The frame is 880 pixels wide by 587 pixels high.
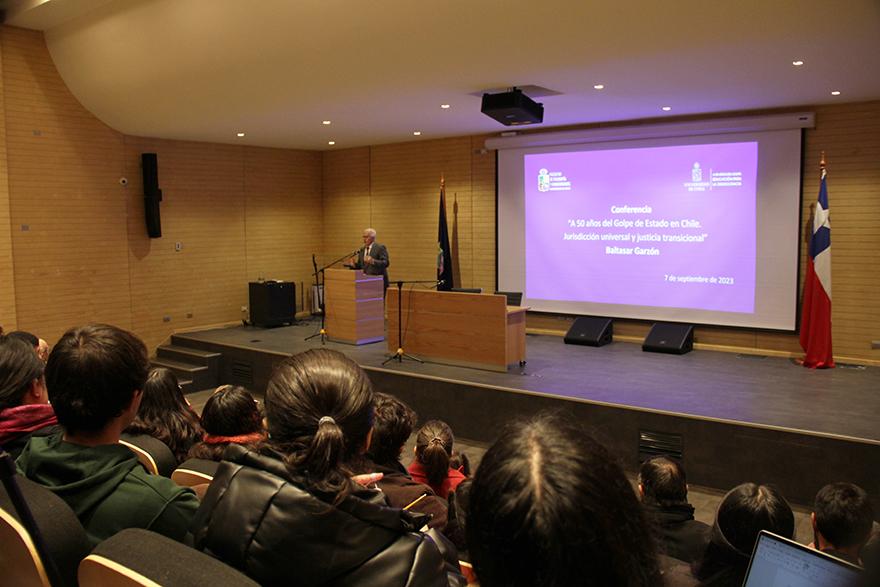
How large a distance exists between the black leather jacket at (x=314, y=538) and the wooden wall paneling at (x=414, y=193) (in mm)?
8764

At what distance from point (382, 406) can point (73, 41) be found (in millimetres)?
6057

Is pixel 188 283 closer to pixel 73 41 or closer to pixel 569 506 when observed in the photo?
pixel 73 41

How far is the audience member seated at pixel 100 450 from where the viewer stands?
1678 millimetres

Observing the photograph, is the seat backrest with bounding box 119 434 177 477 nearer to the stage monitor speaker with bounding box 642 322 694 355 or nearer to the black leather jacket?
the black leather jacket

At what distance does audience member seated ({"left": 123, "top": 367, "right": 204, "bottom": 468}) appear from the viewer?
9.45 feet

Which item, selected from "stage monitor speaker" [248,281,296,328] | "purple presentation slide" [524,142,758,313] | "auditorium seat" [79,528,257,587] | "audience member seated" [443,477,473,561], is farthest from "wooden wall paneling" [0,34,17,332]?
"auditorium seat" [79,528,257,587]

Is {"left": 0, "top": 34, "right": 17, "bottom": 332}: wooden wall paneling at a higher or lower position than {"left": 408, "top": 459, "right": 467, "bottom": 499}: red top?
higher

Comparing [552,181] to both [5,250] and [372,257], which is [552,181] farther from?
[5,250]

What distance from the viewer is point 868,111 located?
278 inches

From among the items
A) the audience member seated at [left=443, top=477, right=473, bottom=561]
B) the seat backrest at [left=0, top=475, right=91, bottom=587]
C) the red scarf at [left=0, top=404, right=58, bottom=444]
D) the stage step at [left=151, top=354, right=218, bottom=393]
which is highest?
the red scarf at [left=0, top=404, right=58, bottom=444]

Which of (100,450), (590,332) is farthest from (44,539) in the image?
(590,332)

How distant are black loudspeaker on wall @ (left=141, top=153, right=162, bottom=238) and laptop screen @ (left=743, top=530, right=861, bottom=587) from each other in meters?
8.87

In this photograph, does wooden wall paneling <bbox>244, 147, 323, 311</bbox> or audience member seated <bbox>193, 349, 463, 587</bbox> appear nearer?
audience member seated <bbox>193, 349, 463, 587</bbox>

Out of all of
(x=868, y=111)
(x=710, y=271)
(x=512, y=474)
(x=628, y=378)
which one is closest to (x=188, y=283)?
(x=628, y=378)
